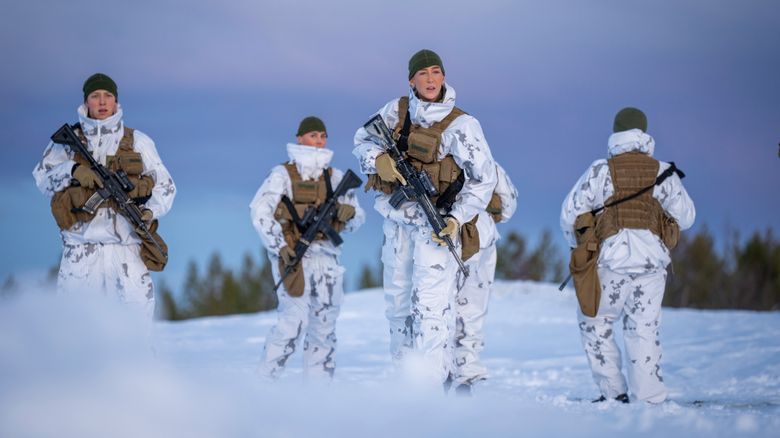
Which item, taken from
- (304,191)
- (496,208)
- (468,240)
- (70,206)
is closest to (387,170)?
(468,240)

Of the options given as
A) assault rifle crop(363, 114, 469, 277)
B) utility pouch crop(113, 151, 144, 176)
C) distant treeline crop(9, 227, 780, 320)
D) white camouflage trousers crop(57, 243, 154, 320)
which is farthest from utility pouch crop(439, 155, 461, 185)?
distant treeline crop(9, 227, 780, 320)

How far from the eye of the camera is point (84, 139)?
7812mm

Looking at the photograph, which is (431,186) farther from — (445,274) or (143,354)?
(143,354)

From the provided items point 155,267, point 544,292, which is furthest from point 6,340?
point 544,292

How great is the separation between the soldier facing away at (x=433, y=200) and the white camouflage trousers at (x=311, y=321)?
1.81 metres

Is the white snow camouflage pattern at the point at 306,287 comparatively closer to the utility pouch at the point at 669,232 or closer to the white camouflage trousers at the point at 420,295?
the white camouflage trousers at the point at 420,295

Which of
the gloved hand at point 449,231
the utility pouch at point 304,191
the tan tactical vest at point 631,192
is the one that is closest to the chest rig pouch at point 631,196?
the tan tactical vest at point 631,192

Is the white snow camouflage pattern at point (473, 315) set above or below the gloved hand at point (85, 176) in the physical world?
below

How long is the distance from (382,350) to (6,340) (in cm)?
885

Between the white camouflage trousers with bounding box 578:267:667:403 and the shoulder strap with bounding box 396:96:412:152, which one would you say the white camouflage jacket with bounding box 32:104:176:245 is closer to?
the shoulder strap with bounding box 396:96:412:152

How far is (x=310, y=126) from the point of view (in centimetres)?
922

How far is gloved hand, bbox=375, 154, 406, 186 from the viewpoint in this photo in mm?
6840

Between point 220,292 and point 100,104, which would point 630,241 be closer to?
point 100,104

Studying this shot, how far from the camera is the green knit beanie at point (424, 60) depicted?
6.91 meters
